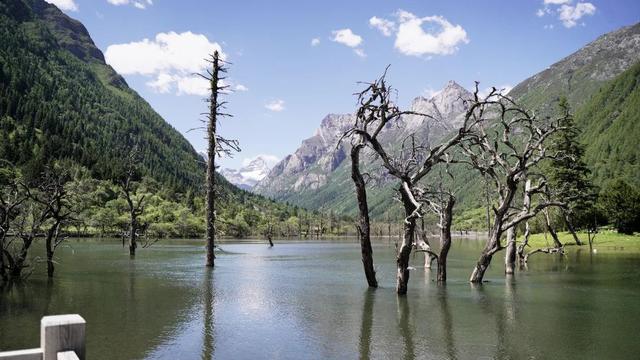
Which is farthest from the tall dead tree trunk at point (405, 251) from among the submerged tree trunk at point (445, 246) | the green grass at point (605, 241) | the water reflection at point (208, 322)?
the green grass at point (605, 241)

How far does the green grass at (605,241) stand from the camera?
77.9 meters

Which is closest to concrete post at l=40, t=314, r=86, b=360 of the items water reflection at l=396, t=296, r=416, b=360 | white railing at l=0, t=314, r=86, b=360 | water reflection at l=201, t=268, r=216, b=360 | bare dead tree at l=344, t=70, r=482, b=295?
white railing at l=0, t=314, r=86, b=360

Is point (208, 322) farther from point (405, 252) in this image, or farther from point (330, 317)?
point (405, 252)

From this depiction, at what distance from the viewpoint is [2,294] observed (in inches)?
1121

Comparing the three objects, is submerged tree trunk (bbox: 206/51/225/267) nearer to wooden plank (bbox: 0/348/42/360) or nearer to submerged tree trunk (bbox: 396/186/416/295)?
submerged tree trunk (bbox: 396/186/416/295)

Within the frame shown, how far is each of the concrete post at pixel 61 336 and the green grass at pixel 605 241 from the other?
241 ft

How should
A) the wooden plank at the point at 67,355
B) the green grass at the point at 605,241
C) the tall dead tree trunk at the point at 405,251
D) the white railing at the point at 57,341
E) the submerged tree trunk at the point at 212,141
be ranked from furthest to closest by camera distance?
the green grass at the point at 605,241 → the submerged tree trunk at the point at 212,141 → the tall dead tree trunk at the point at 405,251 → the white railing at the point at 57,341 → the wooden plank at the point at 67,355

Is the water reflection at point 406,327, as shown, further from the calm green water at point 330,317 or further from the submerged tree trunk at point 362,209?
the submerged tree trunk at point 362,209

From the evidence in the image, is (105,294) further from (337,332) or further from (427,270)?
(427,270)

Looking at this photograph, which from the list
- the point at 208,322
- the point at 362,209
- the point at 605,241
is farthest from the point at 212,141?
the point at 605,241

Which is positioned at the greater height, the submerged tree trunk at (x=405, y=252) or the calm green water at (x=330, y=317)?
the submerged tree trunk at (x=405, y=252)

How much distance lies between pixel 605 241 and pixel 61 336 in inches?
3626

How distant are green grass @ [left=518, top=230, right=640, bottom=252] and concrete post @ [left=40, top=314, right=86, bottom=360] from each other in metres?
73.6

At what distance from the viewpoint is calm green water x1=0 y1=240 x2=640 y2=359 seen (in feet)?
55.0
